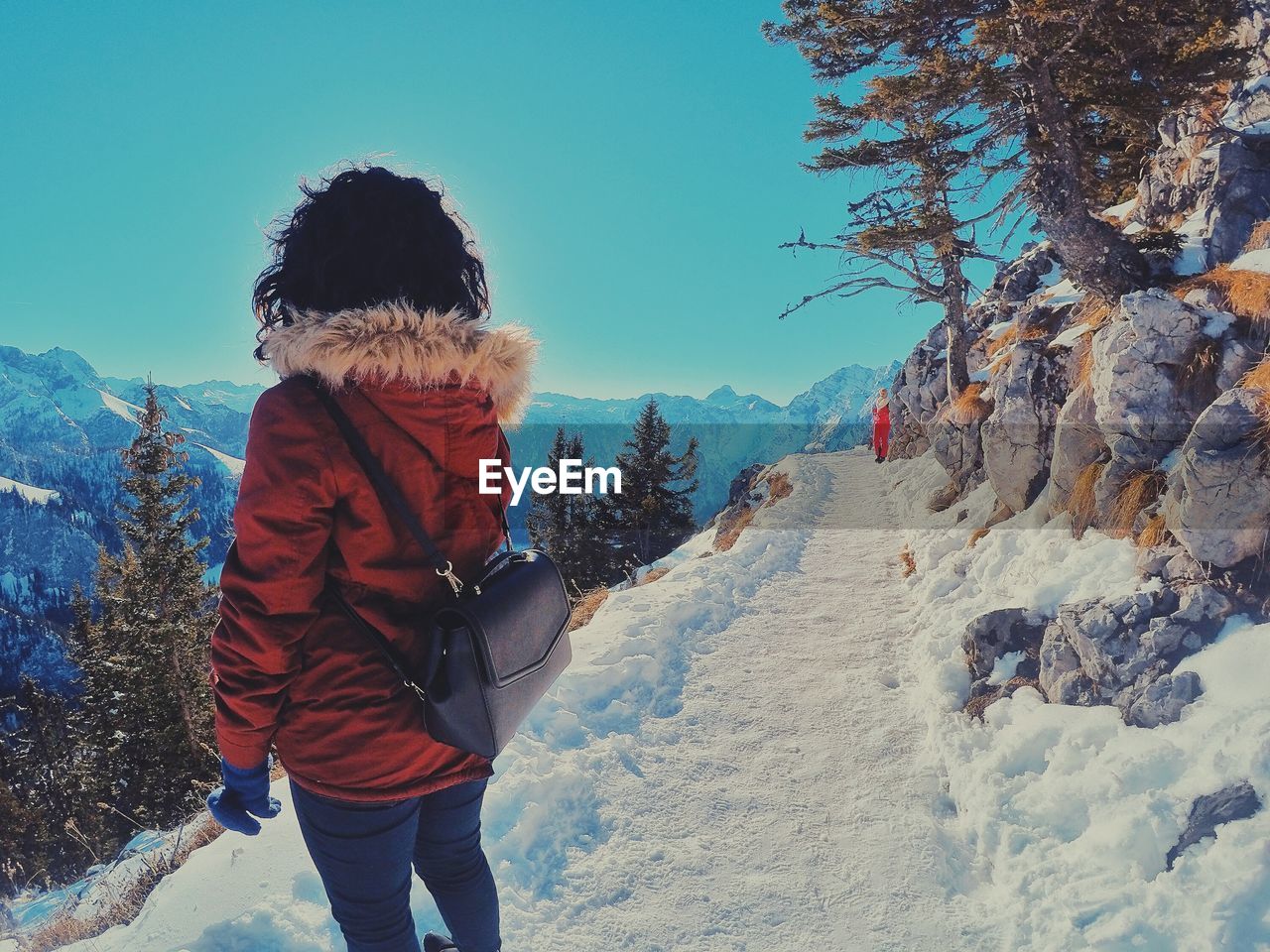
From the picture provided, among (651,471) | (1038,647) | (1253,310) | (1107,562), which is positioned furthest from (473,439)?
(651,471)

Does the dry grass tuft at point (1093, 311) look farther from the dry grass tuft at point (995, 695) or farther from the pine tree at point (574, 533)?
the pine tree at point (574, 533)

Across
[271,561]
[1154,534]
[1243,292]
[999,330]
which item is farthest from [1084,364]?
[999,330]

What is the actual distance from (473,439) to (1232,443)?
5.45 meters

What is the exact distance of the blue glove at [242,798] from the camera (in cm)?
188

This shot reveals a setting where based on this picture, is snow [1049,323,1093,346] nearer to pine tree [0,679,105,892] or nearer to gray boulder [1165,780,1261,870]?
gray boulder [1165,780,1261,870]

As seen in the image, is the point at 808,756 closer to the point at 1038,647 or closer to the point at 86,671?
the point at 1038,647

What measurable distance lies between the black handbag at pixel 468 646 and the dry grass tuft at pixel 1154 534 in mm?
5224

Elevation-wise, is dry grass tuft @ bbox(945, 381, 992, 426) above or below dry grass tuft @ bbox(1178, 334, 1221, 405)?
above

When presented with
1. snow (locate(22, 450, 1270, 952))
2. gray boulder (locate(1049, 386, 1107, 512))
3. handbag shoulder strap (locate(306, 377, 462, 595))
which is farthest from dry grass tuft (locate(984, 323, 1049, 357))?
handbag shoulder strap (locate(306, 377, 462, 595))

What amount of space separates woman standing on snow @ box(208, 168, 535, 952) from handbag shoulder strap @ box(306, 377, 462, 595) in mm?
21

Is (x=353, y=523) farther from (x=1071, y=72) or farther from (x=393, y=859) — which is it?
(x=1071, y=72)

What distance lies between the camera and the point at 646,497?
1088 inches

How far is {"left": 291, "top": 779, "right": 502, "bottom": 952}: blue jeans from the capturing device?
75.0 inches

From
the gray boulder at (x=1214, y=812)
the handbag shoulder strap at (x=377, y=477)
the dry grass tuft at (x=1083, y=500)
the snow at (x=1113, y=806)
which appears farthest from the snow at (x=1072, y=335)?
the handbag shoulder strap at (x=377, y=477)
